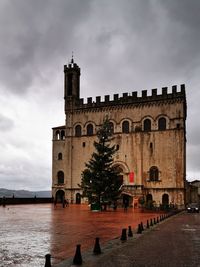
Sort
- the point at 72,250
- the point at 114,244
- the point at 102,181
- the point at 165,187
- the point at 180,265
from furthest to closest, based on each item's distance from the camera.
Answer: the point at 165,187 < the point at 102,181 < the point at 114,244 < the point at 72,250 < the point at 180,265

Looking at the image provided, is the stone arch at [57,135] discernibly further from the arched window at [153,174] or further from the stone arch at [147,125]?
the arched window at [153,174]

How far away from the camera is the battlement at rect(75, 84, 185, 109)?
56281mm

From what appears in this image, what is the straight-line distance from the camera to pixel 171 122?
5572 centimetres

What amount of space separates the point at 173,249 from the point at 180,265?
9.88ft

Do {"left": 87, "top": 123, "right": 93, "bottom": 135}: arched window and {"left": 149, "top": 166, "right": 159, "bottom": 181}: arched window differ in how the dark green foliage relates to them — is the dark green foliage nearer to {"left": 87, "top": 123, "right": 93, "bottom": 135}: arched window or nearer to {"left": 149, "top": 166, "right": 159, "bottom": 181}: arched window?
{"left": 149, "top": 166, "right": 159, "bottom": 181}: arched window

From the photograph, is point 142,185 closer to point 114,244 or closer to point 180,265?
point 114,244

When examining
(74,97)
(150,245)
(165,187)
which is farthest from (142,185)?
(150,245)

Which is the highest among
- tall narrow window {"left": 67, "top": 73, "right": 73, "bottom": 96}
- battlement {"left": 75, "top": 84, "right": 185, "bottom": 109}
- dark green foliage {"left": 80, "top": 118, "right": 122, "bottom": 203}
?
tall narrow window {"left": 67, "top": 73, "right": 73, "bottom": 96}

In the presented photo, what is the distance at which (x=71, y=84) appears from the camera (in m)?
65.5

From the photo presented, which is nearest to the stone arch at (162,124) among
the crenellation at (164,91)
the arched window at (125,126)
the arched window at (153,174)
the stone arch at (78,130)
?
the crenellation at (164,91)

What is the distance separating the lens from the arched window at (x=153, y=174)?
55.7m

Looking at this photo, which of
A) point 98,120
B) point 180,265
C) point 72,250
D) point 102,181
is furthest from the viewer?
point 98,120

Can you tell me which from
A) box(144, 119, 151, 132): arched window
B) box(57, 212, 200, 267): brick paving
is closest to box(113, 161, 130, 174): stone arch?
Answer: box(144, 119, 151, 132): arched window

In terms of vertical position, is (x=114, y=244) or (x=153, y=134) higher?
(x=153, y=134)
